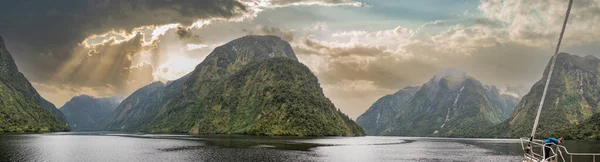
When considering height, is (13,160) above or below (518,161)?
above

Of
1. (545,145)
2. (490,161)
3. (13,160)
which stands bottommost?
(490,161)

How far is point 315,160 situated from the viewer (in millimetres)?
Answer: 98875

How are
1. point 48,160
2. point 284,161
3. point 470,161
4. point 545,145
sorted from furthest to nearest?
point 470,161, point 284,161, point 48,160, point 545,145

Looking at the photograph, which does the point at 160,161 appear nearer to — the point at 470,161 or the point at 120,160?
the point at 120,160

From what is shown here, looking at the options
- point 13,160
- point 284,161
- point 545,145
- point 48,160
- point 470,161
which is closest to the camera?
point 545,145

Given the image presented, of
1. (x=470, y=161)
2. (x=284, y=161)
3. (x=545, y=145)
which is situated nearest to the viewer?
(x=545, y=145)

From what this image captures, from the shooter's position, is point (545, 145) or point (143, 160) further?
point (143, 160)

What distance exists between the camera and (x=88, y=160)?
91938 millimetres

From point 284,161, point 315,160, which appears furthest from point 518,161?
point 284,161

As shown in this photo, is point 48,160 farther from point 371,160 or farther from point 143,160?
point 371,160

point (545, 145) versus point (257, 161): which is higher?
point (545, 145)

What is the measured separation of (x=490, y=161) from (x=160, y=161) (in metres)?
78.1

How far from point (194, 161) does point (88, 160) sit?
22881mm

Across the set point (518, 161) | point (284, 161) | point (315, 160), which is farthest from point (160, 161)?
point (518, 161)
